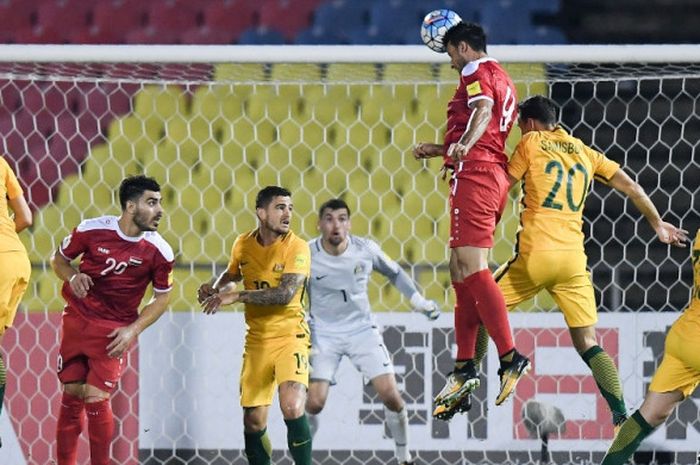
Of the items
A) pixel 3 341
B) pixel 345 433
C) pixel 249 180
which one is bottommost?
pixel 345 433

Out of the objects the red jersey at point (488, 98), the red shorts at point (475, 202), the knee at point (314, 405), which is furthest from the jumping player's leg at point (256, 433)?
the red jersey at point (488, 98)

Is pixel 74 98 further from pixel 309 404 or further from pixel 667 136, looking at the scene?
pixel 667 136

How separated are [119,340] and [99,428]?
14.7 inches

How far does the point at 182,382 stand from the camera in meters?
6.00

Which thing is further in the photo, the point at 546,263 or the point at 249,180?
the point at 249,180

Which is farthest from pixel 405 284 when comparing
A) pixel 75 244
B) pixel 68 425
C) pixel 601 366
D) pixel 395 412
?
pixel 68 425

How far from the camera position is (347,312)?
5789 millimetres

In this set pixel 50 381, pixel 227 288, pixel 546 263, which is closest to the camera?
pixel 546 263

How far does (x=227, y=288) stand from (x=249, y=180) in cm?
114

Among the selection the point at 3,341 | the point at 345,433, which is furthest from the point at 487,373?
the point at 3,341

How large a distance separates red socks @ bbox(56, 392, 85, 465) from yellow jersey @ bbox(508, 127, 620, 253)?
6.05 feet

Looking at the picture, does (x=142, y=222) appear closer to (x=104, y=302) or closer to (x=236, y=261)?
(x=104, y=302)

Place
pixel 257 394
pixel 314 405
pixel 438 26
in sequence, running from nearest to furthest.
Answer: pixel 438 26 → pixel 257 394 → pixel 314 405

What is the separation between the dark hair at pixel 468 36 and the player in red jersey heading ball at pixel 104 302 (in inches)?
53.2
